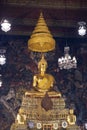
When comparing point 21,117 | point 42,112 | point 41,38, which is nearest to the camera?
point 41,38

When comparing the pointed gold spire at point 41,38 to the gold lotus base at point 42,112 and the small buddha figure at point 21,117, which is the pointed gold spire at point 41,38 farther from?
the small buddha figure at point 21,117

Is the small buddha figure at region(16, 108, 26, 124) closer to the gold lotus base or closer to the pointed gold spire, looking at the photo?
the gold lotus base

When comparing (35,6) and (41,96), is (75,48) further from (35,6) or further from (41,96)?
(41,96)

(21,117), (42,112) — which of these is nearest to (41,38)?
(42,112)

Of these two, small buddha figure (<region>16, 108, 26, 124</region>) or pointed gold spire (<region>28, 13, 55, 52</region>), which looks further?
small buddha figure (<region>16, 108, 26, 124</region>)

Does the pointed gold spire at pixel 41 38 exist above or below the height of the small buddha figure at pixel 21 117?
above

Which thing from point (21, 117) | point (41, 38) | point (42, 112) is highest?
point (41, 38)

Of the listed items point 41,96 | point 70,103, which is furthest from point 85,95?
point 41,96

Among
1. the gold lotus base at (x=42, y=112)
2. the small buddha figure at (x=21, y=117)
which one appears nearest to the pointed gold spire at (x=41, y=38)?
the gold lotus base at (x=42, y=112)

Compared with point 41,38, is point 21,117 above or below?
below

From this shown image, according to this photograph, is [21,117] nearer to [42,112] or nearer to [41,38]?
[42,112]

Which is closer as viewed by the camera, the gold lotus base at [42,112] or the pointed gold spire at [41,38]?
the pointed gold spire at [41,38]

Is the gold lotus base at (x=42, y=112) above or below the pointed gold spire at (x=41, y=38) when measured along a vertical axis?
below

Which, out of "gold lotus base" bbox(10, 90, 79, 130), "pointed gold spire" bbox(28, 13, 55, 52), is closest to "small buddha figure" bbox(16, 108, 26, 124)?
"gold lotus base" bbox(10, 90, 79, 130)
